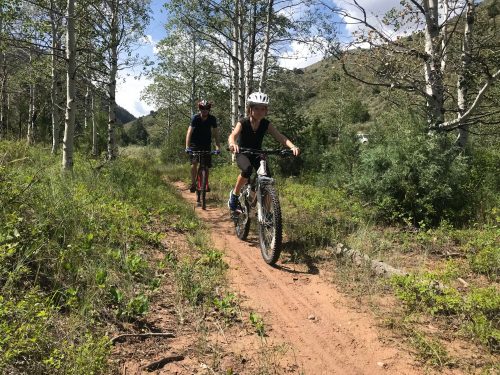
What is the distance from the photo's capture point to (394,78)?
7.76m

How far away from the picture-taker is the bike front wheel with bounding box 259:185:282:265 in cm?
479

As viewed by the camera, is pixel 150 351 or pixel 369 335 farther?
pixel 369 335

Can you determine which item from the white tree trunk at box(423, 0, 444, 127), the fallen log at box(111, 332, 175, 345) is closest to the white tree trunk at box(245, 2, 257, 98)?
the white tree trunk at box(423, 0, 444, 127)

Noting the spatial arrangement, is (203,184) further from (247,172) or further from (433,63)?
(433,63)

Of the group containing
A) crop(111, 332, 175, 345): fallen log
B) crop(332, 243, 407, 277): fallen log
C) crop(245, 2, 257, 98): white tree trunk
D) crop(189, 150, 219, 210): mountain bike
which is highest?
crop(245, 2, 257, 98): white tree trunk

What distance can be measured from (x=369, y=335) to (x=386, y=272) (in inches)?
51.1

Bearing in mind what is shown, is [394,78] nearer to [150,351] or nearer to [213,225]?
[213,225]

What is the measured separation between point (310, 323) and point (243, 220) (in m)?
2.86

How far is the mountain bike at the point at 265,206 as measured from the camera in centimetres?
484

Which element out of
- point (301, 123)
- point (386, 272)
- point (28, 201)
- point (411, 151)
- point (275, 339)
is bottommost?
point (275, 339)

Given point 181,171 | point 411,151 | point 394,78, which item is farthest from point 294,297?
point 181,171

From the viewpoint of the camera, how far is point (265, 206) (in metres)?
5.30

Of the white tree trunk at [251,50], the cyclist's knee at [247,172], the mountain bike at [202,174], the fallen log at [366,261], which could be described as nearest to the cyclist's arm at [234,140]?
the cyclist's knee at [247,172]

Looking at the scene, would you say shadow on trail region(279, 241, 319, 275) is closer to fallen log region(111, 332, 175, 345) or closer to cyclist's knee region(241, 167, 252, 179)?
cyclist's knee region(241, 167, 252, 179)
